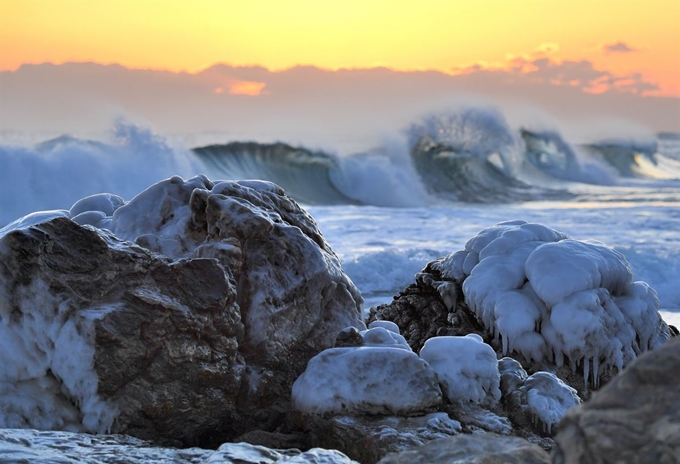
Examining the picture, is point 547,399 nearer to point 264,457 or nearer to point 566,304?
point 566,304

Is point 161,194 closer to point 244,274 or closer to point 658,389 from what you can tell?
point 244,274

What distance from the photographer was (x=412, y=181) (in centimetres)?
2830

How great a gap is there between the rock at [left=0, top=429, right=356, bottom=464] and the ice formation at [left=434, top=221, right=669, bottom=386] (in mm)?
2331

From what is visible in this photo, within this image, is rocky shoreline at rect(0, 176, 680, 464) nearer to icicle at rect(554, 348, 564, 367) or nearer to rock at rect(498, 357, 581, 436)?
rock at rect(498, 357, 581, 436)

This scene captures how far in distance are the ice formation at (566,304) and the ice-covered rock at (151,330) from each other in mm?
1531

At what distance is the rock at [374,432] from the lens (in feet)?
10.7

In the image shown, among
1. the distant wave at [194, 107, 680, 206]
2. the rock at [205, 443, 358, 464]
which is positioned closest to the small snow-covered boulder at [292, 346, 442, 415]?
the rock at [205, 443, 358, 464]

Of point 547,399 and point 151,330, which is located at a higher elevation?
point 151,330

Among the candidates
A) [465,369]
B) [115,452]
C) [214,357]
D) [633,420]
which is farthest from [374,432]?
[633,420]

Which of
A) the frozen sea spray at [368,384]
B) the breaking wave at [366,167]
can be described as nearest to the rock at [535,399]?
the frozen sea spray at [368,384]

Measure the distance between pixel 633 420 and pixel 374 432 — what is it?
1.69 metres

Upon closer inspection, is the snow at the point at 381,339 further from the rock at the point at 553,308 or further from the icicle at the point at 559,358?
the icicle at the point at 559,358

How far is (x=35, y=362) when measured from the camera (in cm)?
346

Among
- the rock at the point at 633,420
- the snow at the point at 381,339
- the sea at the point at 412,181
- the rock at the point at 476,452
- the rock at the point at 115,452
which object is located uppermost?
the rock at the point at 633,420
